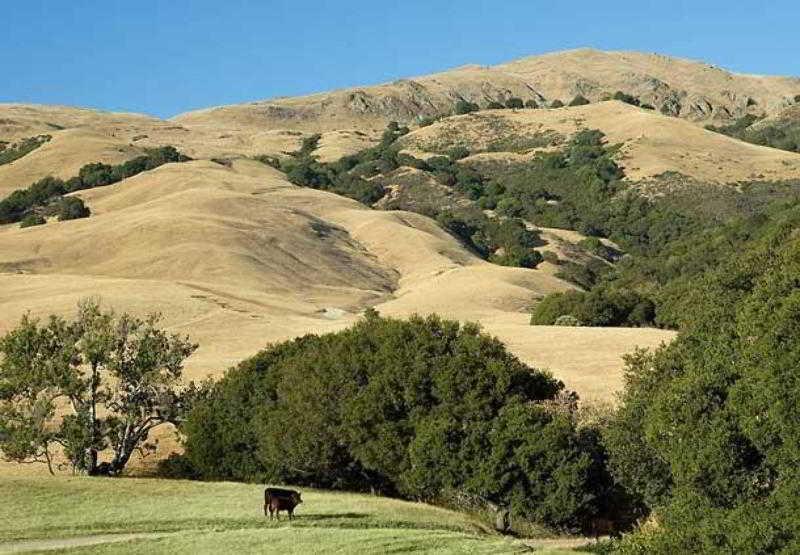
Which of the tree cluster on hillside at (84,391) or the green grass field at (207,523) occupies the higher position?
the tree cluster on hillside at (84,391)

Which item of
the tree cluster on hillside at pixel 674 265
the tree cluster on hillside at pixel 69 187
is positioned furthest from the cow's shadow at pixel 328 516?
the tree cluster on hillside at pixel 69 187

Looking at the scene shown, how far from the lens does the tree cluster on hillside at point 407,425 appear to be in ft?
95.5

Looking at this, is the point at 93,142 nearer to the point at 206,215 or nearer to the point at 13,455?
the point at 206,215

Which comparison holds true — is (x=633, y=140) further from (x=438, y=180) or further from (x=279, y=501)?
(x=279, y=501)

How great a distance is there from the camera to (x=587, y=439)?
1202 inches

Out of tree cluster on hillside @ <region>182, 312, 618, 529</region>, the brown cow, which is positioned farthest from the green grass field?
tree cluster on hillside @ <region>182, 312, 618, 529</region>

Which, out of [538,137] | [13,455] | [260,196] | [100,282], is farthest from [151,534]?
[538,137]

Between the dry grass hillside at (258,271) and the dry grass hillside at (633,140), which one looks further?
the dry grass hillside at (633,140)

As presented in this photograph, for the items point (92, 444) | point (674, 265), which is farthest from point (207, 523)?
point (674, 265)

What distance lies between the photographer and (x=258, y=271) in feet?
275

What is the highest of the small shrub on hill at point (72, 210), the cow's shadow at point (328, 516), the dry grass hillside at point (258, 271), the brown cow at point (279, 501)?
the small shrub on hill at point (72, 210)

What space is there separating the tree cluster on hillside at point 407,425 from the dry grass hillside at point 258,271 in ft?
26.1

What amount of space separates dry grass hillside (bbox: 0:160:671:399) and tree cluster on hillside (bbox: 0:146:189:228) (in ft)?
12.1

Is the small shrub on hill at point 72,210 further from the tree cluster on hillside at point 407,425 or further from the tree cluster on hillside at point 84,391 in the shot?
the tree cluster on hillside at point 407,425
